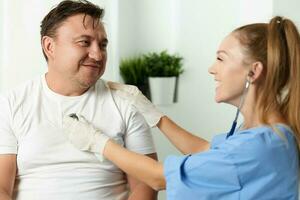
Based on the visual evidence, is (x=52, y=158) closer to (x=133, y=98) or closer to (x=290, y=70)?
(x=133, y=98)

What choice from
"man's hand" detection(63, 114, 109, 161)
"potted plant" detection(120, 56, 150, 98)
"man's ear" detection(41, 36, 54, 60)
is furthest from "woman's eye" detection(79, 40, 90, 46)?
"potted plant" detection(120, 56, 150, 98)

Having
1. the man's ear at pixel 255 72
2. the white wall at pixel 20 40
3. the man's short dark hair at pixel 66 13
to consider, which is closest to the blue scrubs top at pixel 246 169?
the man's ear at pixel 255 72

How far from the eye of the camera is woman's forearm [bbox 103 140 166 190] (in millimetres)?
1305

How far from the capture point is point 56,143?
5.06 feet

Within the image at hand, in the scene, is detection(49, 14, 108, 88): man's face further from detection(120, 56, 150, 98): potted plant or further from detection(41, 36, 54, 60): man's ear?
detection(120, 56, 150, 98): potted plant

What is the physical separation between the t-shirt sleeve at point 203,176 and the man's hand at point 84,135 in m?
0.27

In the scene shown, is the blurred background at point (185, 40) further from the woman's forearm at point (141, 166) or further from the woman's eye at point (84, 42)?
the woman's forearm at point (141, 166)

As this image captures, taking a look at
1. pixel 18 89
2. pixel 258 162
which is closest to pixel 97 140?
pixel 18 89

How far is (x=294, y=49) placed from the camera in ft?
3.91

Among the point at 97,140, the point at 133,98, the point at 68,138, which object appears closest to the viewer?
the point at 97,140

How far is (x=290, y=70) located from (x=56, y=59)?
85 cm

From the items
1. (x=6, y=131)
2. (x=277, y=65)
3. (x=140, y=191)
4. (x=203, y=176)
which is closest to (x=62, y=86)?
(x=6, y=131)

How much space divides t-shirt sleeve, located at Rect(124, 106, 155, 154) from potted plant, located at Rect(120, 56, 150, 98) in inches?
32.0

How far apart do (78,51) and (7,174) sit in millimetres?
498
